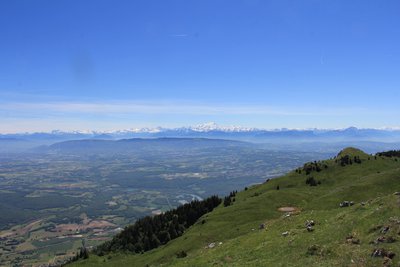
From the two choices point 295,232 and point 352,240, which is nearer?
point 352,240

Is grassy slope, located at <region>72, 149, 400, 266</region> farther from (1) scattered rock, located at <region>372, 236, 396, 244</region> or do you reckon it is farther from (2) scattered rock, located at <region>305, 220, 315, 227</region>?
(2) scattered rock, located at <region>305, 220, 315, 227</region>

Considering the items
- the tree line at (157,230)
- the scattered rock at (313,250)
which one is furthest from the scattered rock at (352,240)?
the tree line at (157,230)

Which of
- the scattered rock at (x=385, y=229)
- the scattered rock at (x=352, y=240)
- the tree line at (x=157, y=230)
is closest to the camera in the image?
the scattered rock at (x=385, y=229)

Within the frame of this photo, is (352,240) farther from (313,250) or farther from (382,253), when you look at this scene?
(382,253)

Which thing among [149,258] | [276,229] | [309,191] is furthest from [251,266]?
[309,191]

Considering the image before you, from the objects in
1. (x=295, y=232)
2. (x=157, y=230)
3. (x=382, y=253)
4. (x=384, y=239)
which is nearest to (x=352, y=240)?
(x=384, y=239)

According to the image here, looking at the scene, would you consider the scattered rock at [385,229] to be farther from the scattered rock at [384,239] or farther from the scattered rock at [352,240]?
the scattered rock at [352,240]

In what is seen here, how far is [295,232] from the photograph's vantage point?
44.0m

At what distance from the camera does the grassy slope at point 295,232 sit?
3381 centimetres

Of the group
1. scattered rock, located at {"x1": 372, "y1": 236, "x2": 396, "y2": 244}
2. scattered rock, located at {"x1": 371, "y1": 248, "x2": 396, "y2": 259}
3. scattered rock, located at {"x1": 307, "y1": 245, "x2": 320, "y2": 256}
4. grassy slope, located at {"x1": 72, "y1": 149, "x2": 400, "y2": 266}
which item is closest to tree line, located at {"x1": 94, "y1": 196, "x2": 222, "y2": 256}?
grassy slope, located at {"x1": 72, "y1": 149, "x2": 400, "y2": 266}

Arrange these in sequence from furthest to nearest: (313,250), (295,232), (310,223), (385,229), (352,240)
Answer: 1. (310,223)
2. (295,232)
3. (313,250)
4. (352,240)
5. (385,229)

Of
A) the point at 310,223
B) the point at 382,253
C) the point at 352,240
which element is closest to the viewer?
the point at 382,253

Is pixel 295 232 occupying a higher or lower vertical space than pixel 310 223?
lower

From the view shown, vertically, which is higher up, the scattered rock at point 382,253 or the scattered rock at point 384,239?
the scattered rock at point 384,239
